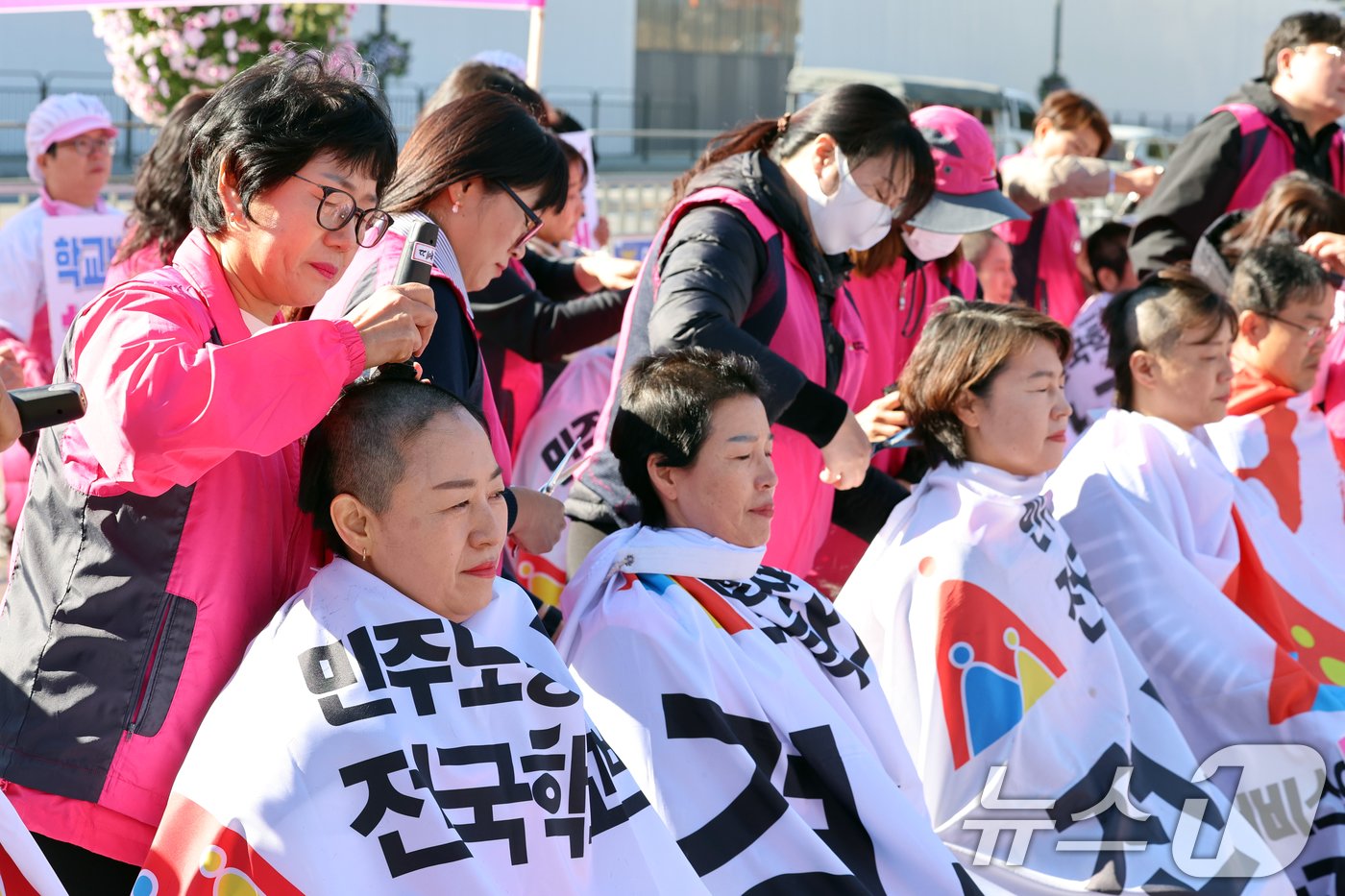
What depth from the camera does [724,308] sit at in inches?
119

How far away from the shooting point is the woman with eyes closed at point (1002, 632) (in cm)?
313

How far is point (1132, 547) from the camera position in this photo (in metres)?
3.71

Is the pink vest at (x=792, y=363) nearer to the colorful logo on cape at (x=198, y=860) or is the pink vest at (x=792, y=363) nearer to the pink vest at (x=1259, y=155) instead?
the colorful logo on cape at (x=198, y=860)

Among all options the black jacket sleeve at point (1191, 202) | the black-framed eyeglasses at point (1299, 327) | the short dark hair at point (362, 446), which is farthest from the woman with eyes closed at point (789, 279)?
the black jacket sleeve at point (1191, 202)

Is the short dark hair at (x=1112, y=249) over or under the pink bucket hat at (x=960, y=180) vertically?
under

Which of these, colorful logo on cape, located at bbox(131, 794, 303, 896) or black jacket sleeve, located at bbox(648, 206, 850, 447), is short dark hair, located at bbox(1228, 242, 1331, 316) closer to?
black jacket sleeve, located at bbox(648, 206, 850, 447)

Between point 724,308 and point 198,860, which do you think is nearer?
point 198,860

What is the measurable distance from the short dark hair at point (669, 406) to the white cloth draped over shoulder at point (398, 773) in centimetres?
62

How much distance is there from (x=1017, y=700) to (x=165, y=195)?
2.03m

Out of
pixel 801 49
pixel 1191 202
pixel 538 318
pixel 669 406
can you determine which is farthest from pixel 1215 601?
pixel 801 49

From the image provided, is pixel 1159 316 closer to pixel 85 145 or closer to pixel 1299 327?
pixel 1299 327

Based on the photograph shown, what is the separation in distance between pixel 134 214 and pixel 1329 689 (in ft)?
9.65

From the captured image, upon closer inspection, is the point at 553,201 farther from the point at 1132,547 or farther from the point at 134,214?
the point at 1132,547

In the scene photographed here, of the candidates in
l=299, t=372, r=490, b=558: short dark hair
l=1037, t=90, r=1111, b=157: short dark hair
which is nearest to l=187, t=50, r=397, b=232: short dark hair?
l=299, t=372, r=490, b=558: short dark hair
